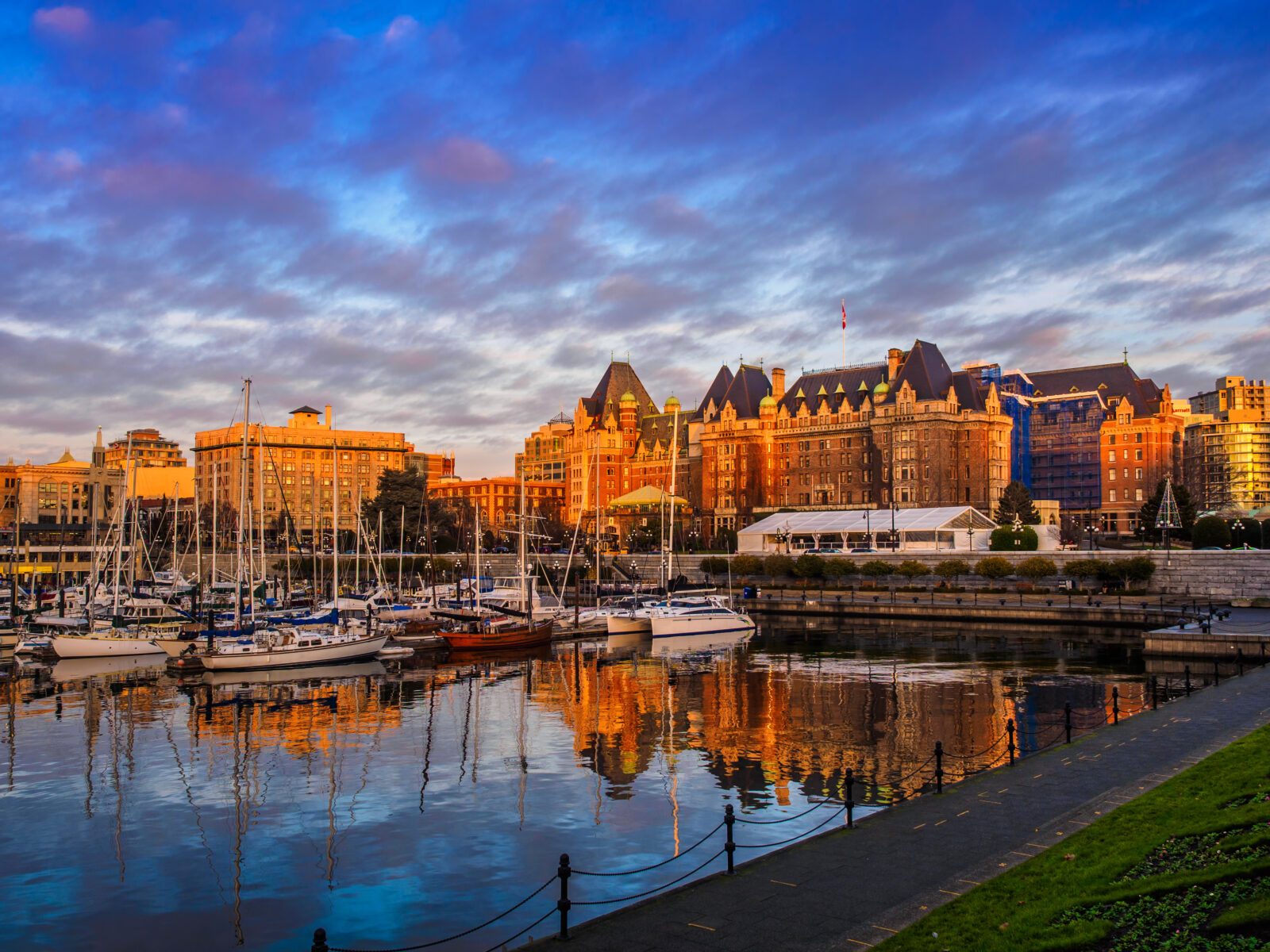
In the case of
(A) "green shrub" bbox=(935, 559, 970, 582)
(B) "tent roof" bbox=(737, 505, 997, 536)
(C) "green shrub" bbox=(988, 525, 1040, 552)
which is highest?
(B) "tent roof" bbox=(737, 505, 997, 536)

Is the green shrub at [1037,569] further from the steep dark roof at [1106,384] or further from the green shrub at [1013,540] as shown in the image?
the steep dark roof at [1106,384]

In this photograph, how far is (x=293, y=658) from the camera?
186 feet

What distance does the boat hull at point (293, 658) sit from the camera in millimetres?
55000

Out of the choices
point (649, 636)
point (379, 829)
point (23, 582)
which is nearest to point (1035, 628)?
point (649, 636)

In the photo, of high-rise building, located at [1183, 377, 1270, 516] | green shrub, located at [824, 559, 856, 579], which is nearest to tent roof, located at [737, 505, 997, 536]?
green shrub, located at [824, 559, 856, 579]

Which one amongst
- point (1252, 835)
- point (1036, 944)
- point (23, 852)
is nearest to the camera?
point (1036, 944)

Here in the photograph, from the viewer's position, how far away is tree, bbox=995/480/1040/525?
406 feet

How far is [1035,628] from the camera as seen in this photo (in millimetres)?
74500

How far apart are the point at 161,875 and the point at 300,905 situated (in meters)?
3.80

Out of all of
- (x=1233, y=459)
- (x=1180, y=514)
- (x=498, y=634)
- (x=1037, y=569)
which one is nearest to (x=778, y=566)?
(x=1037, y=569)

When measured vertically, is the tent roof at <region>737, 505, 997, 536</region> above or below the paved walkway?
above

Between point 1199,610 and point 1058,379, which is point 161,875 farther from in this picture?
point 1058,379

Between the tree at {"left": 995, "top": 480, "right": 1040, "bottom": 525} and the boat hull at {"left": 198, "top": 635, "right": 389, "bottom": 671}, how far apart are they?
8481cm

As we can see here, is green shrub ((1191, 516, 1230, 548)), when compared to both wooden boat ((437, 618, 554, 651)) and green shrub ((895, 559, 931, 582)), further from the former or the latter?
wooden boat ((437, 618, 554, 651))
